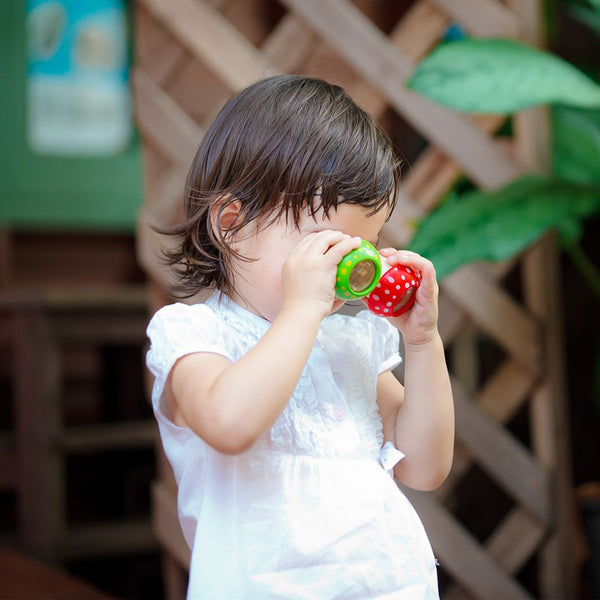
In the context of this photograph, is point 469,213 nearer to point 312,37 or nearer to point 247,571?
point 312,37

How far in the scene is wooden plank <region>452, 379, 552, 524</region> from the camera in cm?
165

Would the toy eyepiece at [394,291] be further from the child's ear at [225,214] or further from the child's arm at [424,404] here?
the child's ear at [225,214]

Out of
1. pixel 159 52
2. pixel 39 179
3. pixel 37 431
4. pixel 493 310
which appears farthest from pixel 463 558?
pixel 39 179

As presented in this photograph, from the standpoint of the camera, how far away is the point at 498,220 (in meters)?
1.48

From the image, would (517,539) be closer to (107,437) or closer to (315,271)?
(315,271)

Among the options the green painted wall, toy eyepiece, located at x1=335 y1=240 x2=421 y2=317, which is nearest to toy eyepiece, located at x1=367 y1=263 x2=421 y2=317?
toy eyepiece, located at x1=335 y1=240 x2=421 y2=317

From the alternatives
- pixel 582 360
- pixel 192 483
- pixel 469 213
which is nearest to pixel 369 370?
pixel 192 483

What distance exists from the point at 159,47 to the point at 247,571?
1164 mm

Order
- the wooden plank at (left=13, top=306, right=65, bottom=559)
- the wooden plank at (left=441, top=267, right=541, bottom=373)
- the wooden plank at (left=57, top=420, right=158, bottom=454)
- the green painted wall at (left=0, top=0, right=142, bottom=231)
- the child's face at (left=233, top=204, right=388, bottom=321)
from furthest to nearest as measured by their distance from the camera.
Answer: the green painted wall at (left=0, top=0, right=142, bottom=231) < the wooden plank at (left=57, top=420, right=158, bottom=454) < the wooden plank at (left=13, top=306, right=65, bottom=559) < the wooden plank at (left=441, top=267, right=541, bottom=373) < the child's face at (left=233, top=204, right=388, bottom=321)

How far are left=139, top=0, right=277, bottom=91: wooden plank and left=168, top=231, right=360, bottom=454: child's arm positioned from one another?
88cm

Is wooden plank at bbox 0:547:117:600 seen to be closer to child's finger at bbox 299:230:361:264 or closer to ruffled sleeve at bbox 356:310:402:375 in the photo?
ruffled sleeve at bbox 356:310:402:375

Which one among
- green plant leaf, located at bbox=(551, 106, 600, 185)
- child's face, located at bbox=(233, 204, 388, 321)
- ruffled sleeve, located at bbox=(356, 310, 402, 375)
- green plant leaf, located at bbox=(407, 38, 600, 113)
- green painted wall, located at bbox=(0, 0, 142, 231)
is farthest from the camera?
green painted wall, located at bbox=(0, 0, 142, 231)

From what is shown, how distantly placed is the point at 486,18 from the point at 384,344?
88 cm

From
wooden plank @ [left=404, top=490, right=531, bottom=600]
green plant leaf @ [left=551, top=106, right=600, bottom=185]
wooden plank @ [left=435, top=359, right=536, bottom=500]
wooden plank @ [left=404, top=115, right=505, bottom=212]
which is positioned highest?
green plant leaf @ [left=551, top=106, right=600, bottom=185]
